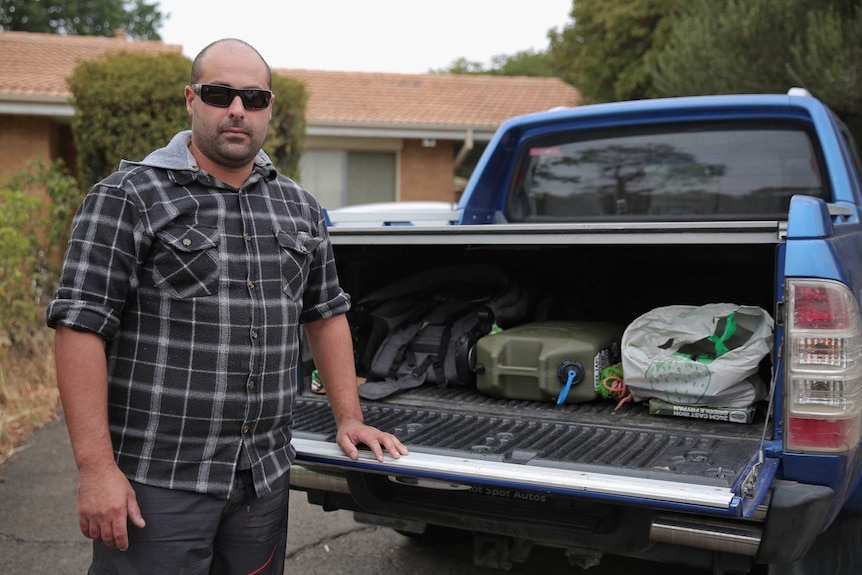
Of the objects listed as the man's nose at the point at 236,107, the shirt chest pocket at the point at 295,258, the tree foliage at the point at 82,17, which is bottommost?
the shirt chest pocket at the point at 295,258

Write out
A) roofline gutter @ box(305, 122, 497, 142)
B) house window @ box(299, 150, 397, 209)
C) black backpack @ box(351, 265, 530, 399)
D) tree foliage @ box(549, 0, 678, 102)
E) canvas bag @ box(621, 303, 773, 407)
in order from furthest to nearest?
house window @ box(299, 150, 397, 209) < tree foliage @ box(549, 0, 678, 102) < roofline gutter @ box(305, 122, 497, 142) < black backpack @ box(351, 265, 530, 399) < canvas bag @ box(621, 303, 773, 407)

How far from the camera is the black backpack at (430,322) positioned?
3.54 meters

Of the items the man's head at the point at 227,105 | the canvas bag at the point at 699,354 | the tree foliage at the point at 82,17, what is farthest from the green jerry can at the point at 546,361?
the tree foliage at the point at 82,17

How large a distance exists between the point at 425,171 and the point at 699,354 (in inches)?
500

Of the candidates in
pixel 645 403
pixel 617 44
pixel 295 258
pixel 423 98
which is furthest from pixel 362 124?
pixel 295 258

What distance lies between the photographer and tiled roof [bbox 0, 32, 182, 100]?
12336mm

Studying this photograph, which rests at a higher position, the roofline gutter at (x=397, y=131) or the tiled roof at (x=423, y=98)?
the tiled roof at (x=423, y=98)

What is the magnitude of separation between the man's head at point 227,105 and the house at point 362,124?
11489 millimetres

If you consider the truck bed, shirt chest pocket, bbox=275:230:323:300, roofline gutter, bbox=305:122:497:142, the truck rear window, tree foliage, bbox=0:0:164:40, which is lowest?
the truck bed

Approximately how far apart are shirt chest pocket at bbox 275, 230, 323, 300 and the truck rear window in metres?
2.28

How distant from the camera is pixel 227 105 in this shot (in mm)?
2268

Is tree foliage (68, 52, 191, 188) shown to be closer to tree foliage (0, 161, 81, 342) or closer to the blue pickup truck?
tree foliage (0, 161, 81, 342)

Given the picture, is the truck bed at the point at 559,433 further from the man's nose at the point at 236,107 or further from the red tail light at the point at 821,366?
the man's nose at the point at 236,107

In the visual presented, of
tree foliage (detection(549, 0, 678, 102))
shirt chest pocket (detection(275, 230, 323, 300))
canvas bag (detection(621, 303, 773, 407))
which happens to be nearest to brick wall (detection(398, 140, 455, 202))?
tree foliage (detection(549, 0, 678, 102))
